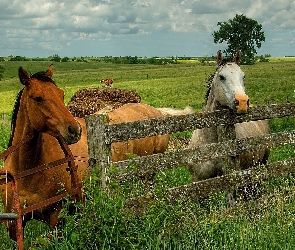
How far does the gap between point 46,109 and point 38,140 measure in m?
0.60

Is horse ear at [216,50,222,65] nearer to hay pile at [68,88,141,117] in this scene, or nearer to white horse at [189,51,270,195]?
white horse at [189,51,270,195]

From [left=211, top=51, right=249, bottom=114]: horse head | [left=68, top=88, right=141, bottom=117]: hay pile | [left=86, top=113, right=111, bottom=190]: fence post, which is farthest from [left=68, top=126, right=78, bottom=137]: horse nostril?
[left=68, top=88, right=141, bottom=117]: hay pile

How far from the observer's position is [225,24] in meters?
79.9

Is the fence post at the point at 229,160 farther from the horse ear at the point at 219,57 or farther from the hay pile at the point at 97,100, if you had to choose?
the hay pile at the point at 97,100

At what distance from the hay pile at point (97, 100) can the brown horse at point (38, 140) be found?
842cm

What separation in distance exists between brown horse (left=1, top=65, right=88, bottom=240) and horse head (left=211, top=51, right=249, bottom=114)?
2.62 metres

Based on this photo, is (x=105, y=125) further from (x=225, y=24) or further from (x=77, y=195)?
(x=225, y=24)

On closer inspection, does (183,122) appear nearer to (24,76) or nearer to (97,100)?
(24,76)

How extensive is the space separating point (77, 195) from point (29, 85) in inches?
55.0

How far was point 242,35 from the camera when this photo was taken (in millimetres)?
81500

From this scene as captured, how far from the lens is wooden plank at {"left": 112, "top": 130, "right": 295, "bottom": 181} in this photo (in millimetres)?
5352

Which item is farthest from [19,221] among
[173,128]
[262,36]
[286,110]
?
[262,36]

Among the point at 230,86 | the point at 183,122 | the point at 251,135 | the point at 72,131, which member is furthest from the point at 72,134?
the point at 251,135

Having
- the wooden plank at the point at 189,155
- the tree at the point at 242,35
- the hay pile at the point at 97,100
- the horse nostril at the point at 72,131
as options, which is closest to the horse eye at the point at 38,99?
the horse nostril at the point at 72,131
